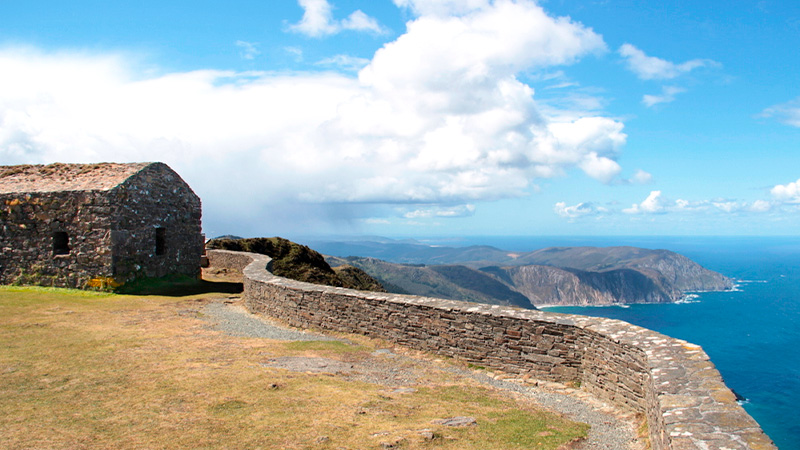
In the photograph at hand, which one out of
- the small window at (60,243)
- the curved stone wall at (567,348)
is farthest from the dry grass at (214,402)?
the small window at (60,243)

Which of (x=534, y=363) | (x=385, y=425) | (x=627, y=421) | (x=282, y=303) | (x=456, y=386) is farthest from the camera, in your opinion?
(x=282, y=303)

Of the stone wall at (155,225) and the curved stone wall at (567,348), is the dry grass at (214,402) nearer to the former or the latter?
the curved stone wall at (567,348)

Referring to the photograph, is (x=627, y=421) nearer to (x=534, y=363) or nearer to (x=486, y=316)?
(x=534, y=363)

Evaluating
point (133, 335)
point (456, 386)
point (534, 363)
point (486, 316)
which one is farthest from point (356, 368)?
point (133, 335)

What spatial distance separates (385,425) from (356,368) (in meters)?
3.33

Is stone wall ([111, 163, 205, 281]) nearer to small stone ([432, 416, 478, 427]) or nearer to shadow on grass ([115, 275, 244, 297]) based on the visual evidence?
shadow on grass ([115, 275, 244, 297])

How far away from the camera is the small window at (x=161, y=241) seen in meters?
19.7

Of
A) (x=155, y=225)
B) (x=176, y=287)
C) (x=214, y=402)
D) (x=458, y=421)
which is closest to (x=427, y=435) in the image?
(x=458, y=421)

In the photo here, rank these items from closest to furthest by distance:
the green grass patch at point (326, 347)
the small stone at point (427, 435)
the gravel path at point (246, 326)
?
the small stone at point (427, 435) < the green grass patch at point (326, 347) < the gravel path at point (246, 326)

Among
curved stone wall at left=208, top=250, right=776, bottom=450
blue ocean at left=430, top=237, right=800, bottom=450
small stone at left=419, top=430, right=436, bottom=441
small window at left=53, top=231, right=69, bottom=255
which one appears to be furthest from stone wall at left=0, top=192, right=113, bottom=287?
blue ocean at left=430, top=237, right=800, bottom=450

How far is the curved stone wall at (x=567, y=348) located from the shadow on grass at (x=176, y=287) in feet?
19.5

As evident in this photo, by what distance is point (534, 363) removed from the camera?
921cm

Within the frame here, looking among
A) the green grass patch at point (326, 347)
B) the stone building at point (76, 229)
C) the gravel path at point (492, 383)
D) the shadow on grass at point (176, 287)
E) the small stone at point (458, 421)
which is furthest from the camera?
the shadow on grass at point (176, 287)

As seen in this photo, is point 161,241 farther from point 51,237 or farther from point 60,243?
point 51,237
